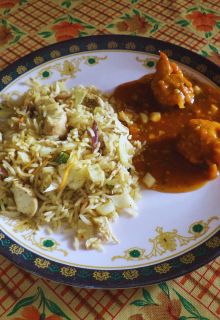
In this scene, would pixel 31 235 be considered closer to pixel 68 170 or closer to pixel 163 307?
pixel 68 170

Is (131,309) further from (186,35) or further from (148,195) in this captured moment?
(186,35)

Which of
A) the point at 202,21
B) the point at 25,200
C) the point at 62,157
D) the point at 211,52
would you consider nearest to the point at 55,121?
the point at 62,157

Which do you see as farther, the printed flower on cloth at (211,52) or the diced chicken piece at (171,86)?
the printed flower on cloth at (211,52)

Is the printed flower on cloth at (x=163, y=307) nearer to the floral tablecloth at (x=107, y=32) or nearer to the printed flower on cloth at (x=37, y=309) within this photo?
the floral tablecloth at (x=107, y=32)

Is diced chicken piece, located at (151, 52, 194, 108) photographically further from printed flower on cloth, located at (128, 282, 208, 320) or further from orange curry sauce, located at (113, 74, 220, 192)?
printed flower on cloth, located at (128, 282, 208, 320)

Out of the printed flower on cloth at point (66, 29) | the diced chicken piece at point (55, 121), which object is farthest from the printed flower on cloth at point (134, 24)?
the diced chicken piece at point (55, 121)

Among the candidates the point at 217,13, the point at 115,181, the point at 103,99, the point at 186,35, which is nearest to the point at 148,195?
the point at 115,181
